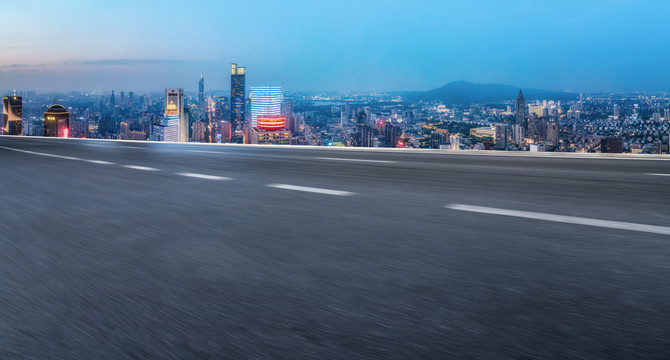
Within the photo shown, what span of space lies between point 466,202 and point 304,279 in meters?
2.25

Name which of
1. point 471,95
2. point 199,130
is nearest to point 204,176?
point 471,95

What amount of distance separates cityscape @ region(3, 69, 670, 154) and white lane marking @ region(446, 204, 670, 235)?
26.3 ft

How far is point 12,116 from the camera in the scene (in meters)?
40.0

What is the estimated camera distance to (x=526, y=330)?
154cm

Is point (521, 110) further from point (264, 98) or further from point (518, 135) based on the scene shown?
point (264, 98)

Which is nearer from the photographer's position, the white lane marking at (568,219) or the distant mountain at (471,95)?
the white lane marking at (568,219)

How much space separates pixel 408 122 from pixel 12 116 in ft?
93.0

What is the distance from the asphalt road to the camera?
1.50m

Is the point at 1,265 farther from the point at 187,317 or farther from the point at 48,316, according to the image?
the point at 187,317

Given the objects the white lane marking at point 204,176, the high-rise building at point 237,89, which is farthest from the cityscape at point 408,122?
the high-rise building at point 237,89

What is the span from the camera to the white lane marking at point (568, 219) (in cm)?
302

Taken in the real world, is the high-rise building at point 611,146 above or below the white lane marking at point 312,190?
above

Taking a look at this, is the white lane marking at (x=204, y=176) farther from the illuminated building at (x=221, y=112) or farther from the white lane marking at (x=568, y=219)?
the illuminated building at (x=221, y=112)

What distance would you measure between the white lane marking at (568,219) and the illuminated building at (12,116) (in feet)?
132
